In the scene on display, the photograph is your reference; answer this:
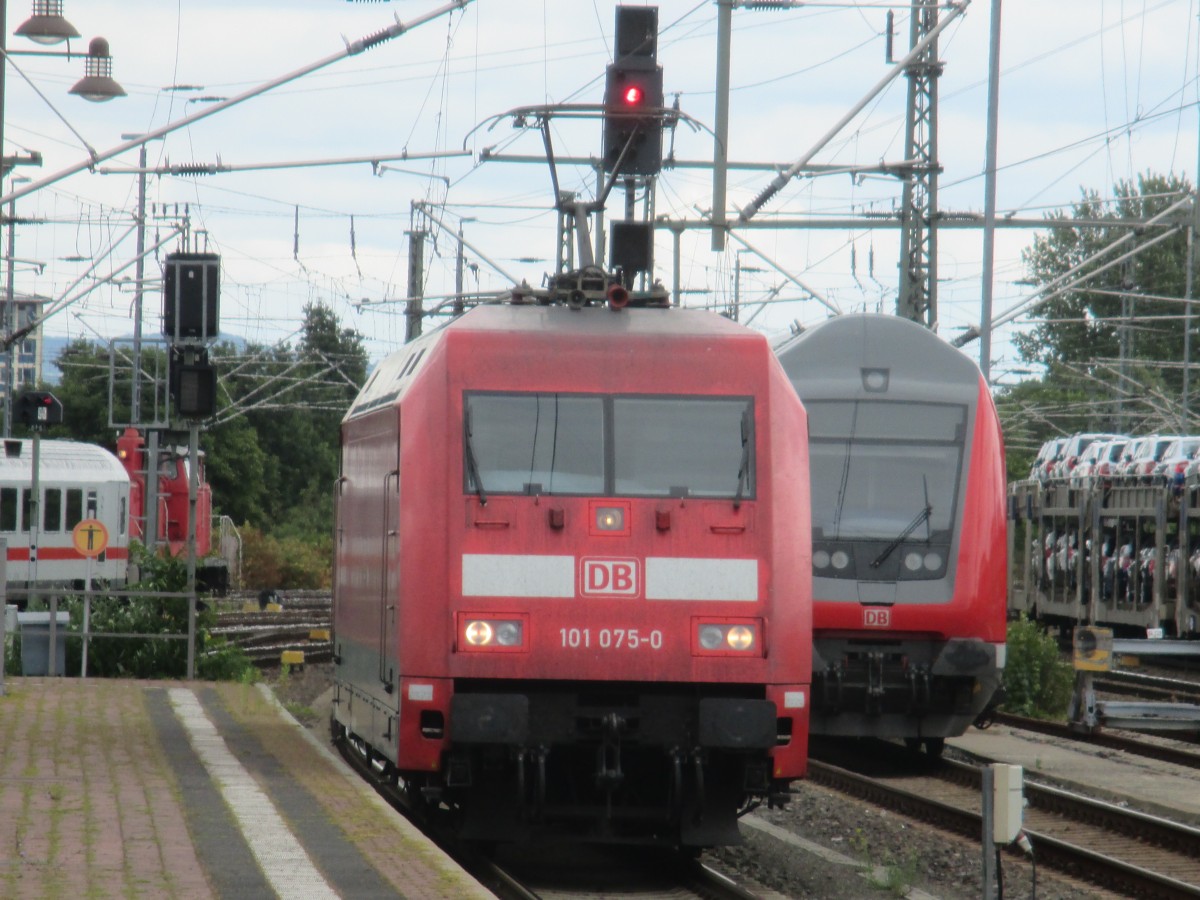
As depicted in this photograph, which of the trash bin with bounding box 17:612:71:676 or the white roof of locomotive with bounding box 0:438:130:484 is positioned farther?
the white roof of locomotive with bounding box 0:438:130:484

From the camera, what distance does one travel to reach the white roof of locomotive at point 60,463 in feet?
115

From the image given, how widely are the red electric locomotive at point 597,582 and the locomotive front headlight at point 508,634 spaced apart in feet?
0.03

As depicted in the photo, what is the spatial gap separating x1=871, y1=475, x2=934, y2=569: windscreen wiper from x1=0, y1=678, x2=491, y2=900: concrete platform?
4.39 metres

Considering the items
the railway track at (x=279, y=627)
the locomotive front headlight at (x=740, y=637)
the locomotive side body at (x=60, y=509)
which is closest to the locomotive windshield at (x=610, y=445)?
the locomotive front headlight at (x=740, y=637)

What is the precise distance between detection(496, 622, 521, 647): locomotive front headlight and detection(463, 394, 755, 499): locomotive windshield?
0.71 meters

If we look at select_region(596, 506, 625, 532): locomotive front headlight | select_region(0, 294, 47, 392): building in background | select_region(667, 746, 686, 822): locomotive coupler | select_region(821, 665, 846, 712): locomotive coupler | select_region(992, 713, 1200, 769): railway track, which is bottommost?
select_region(992, 713, 1200, 769): railway track

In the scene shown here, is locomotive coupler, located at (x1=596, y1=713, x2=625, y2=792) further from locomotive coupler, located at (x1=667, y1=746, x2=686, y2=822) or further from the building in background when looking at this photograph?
the building in background

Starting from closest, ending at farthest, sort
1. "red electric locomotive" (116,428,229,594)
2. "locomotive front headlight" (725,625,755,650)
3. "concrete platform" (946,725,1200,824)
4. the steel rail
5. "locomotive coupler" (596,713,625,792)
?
"locomotive coupler" (596,713,625,792)
"locomotive front headlight" (725,625,755,650)
the steel rail
"concrete platform" (946,725,1200,824)
"red electric locomotive" (116,428,229,594)

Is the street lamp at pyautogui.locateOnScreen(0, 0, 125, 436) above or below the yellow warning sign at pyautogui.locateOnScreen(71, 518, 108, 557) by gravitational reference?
above

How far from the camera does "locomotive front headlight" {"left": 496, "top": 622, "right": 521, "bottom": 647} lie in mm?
9859

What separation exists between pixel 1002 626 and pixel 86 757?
22.1 ft

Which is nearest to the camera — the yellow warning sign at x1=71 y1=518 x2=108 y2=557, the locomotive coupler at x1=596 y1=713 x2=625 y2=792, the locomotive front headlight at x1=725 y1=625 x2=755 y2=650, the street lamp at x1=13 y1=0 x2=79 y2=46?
the locomotive coupler at x1=596 y1=713 x2=625 y2=792

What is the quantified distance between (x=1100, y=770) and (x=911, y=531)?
118 inches

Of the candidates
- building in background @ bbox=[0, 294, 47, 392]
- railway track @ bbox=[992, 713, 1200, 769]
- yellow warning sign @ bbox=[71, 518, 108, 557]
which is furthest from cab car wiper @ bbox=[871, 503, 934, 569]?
yellow warning sign @ bbox=[71, 518, 108, 557]
